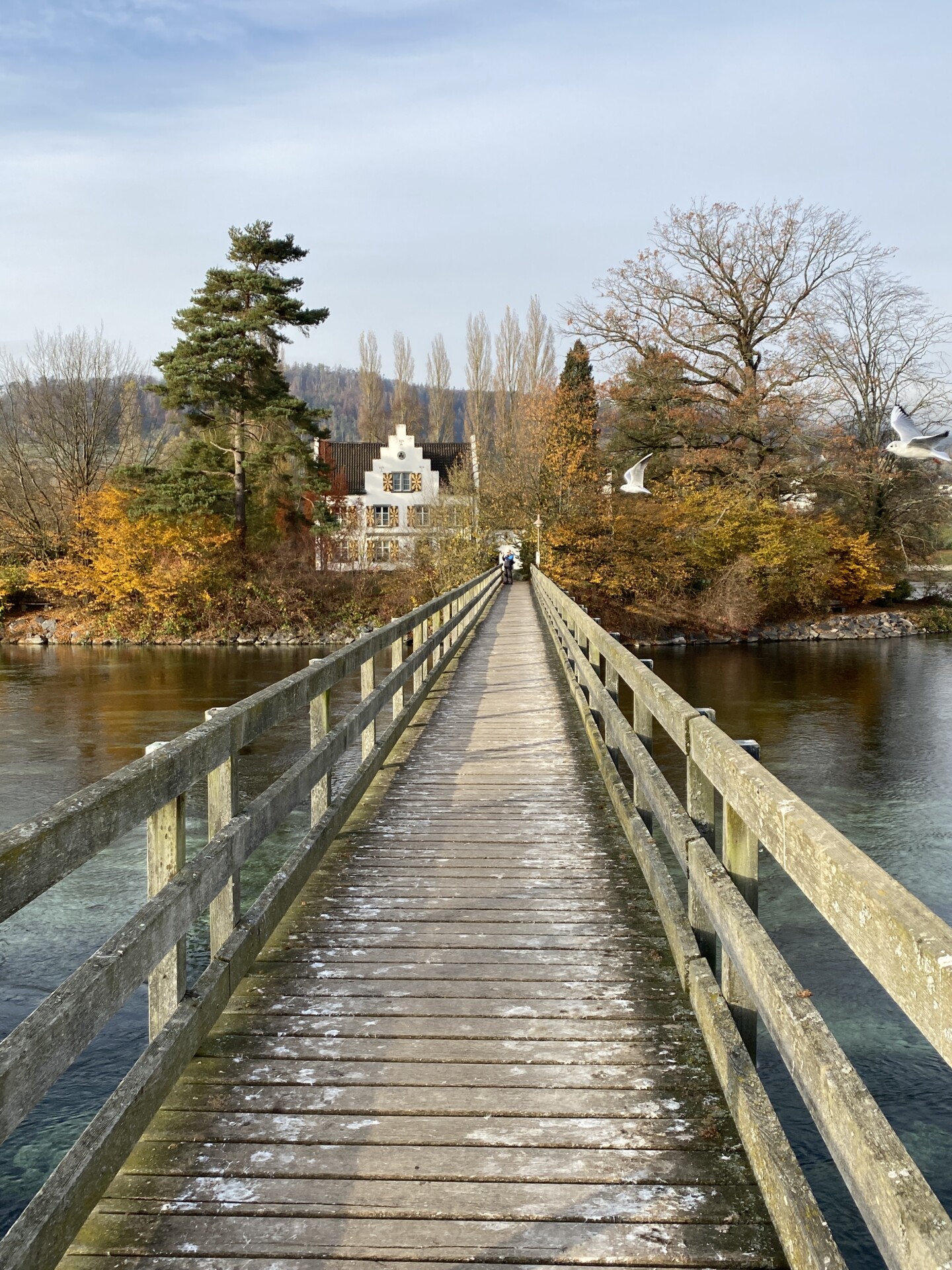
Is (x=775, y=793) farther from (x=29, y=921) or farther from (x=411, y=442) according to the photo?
(x=411, y=442)

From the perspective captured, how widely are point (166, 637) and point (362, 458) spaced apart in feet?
84.8

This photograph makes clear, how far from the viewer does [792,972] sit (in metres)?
2.53

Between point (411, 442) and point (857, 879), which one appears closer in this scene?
point (857, 879)

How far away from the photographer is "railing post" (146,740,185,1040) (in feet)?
10.3

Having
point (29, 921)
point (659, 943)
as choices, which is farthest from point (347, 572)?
point (659, 943)

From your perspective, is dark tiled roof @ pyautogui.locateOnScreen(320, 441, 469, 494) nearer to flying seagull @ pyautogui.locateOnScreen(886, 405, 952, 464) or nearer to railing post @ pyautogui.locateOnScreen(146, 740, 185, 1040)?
flying seagull @ pyautogui.locateOnScreen(886, 405, 952, 464)

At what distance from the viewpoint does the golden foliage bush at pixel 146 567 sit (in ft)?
123

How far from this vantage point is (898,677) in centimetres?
2564

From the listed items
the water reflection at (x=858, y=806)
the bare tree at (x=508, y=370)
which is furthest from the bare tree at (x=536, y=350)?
the water reflection at (x=858, y=806)

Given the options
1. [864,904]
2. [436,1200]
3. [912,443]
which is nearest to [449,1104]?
[436,1200]

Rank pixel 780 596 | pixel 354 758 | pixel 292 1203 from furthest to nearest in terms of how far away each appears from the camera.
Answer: pixel 780 596 < pixel 354 758 < pixel 292 1203

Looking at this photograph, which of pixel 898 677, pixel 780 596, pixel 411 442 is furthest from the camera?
pixel 411 442

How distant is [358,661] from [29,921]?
4.46 metres

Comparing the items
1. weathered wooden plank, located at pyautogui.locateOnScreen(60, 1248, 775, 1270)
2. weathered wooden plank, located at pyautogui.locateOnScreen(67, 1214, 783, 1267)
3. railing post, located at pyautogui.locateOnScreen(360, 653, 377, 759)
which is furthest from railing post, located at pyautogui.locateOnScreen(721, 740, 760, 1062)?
railing post, located at pyautogui.locateOnScreen(360, 653, 377, 759)
